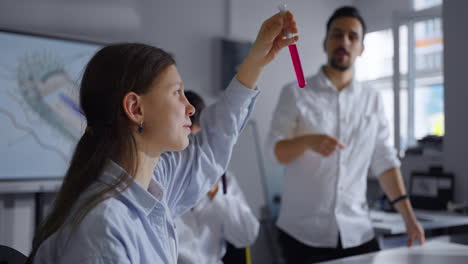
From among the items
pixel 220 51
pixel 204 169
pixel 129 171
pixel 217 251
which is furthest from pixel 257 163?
pixel 129 171

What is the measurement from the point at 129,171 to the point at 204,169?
28 centimetres

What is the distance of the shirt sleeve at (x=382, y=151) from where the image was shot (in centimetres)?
185

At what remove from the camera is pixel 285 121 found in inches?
75.4

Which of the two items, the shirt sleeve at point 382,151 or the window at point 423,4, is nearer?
the shirt sleeve at point 382,151

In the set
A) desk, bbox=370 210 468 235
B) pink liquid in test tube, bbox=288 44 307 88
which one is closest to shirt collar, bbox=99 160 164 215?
pink liquid in test tube, bbox=288 44 307 88

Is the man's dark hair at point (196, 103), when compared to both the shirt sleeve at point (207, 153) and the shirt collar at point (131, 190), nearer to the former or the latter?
the shirt sleeve at point (207, 153)

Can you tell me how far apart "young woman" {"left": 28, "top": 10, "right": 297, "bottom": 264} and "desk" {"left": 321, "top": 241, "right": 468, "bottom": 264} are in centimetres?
65

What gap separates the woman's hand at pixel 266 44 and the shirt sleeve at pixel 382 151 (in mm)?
996

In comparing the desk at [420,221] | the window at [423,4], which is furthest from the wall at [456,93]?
the window at [423,4]

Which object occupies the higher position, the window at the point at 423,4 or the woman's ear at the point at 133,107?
the window at the point at 423,4

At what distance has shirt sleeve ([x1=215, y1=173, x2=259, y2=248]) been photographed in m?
1.91

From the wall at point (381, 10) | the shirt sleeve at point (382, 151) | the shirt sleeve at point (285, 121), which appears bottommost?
the shirt sleeve at point (382, 151)

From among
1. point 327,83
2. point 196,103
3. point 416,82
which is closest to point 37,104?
point 196,103

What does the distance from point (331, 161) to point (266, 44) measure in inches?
37.5
